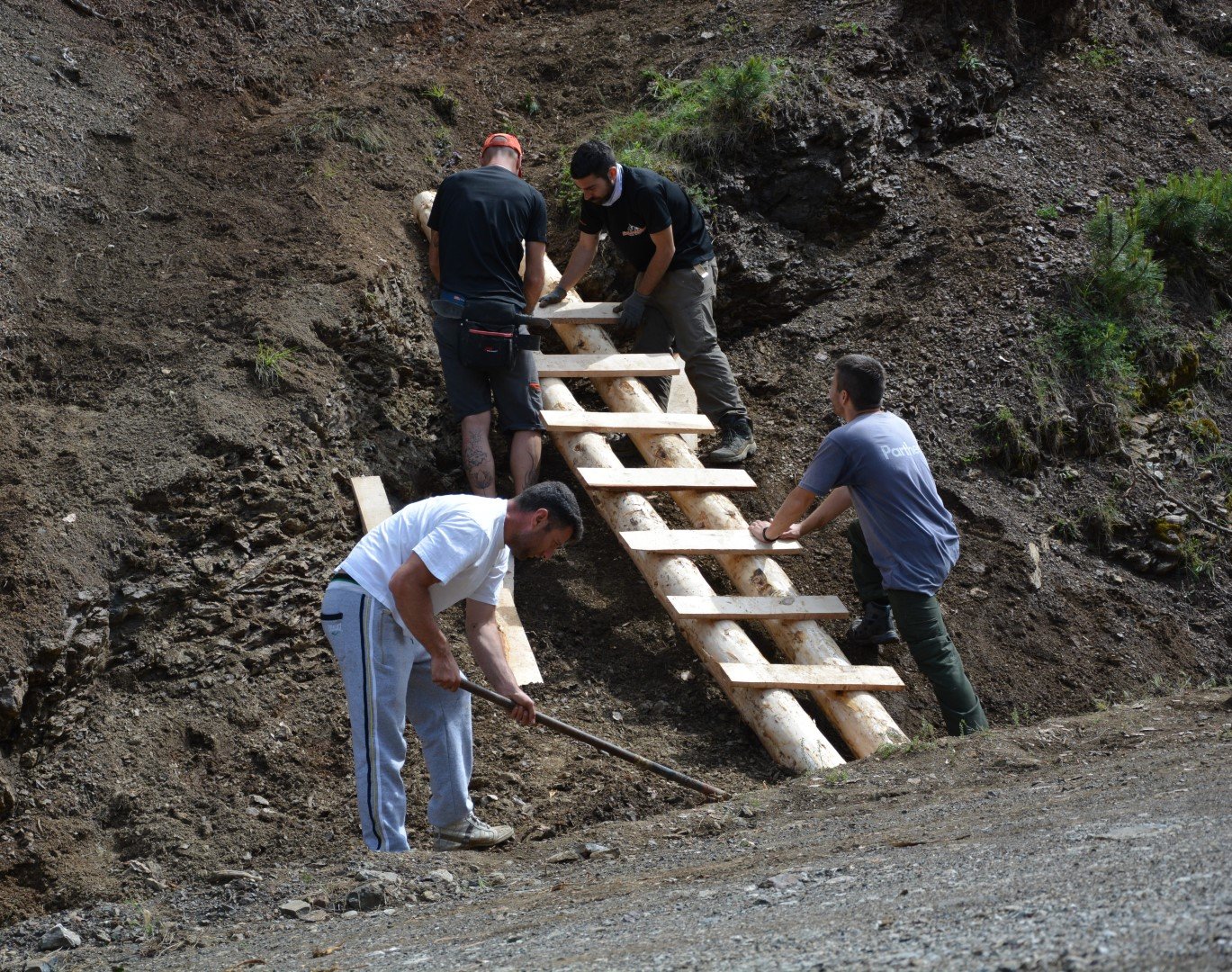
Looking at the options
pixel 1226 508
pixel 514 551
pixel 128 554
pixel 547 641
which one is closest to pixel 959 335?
pixel 1226 508

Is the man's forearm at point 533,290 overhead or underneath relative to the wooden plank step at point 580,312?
overhead

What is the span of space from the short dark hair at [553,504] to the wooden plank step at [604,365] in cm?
252

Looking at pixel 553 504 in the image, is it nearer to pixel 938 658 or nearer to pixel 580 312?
pixel 938 658

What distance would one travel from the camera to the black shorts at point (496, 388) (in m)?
5.83

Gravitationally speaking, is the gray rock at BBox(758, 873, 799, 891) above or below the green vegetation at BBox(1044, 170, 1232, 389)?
below

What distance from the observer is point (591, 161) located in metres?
5.96

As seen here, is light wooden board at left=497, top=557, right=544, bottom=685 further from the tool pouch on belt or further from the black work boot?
the black work boot

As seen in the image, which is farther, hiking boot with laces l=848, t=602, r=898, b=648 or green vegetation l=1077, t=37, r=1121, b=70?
green vegetation l=1077, t=37, r=1121, b=70

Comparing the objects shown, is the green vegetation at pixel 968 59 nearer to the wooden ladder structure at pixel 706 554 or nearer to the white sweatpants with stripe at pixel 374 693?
the wooden ladder structure at pixel 706 554

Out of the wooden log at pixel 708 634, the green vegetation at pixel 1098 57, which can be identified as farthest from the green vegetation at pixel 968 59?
the wooden log at pixel 708 634

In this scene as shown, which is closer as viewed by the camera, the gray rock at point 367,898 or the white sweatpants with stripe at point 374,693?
the gray rock at point 367,898

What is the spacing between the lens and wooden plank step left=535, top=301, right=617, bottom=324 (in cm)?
668

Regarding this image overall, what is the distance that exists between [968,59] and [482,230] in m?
5.18

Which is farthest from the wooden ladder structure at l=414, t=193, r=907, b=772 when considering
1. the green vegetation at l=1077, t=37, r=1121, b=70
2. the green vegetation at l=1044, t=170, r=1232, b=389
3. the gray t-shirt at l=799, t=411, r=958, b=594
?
the green vegetation at l=1077, t=37, r=1121, b=70
